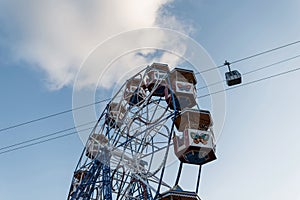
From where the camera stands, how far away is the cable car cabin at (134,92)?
19094 millimetres

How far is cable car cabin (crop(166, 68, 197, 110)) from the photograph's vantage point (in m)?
16.8

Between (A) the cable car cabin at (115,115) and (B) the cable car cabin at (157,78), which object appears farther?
(A) the cable car cabin at (115,115)

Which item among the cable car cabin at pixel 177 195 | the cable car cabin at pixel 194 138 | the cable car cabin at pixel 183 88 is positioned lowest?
the cable car cabin at pixel 177 195

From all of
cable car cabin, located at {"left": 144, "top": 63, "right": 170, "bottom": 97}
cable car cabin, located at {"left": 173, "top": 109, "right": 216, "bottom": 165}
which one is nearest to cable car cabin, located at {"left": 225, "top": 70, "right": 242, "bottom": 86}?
cable car cabin, located at {"left": 173, "top": 109, "right": 216, "bottom": 165}

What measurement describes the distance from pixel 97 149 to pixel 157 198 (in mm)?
7167

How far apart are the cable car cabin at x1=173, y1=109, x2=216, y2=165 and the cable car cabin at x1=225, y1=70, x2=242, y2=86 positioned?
3.32 m

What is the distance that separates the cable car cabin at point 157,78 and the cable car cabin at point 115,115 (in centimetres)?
226

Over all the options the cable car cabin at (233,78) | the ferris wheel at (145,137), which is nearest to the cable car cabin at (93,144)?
the ferris wheel at (145,137)

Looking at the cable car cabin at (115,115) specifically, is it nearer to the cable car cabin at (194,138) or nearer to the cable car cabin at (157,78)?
the cable car cabin at (157,78)

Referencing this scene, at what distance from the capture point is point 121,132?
19094 millimetres

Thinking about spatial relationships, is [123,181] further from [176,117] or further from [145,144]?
[176,117]

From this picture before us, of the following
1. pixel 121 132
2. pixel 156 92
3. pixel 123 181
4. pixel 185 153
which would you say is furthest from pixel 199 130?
pixel 123 181

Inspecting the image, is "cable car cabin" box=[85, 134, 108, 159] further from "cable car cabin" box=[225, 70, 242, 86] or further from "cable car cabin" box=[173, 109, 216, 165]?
"cable car cabin" box=[225, 70, 242, 86]

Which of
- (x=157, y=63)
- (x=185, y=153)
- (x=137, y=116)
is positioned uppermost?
(x=157, y=63)
